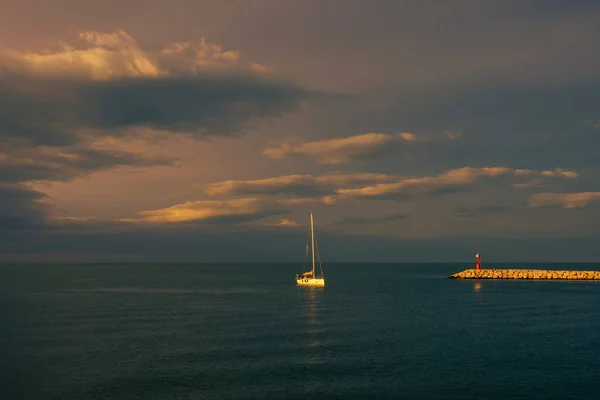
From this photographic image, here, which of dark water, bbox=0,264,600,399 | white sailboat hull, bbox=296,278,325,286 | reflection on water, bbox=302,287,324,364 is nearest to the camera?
dark water, bbox=0,264,600,399

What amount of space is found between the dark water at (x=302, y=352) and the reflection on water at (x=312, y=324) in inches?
10.8

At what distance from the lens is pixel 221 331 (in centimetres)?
7475

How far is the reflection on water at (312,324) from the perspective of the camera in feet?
190

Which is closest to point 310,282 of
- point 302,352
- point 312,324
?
point 312,324

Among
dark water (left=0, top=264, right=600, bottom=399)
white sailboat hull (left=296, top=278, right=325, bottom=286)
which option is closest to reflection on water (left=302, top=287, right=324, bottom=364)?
dark water (left=0, top=264, right=600, bottom=399)

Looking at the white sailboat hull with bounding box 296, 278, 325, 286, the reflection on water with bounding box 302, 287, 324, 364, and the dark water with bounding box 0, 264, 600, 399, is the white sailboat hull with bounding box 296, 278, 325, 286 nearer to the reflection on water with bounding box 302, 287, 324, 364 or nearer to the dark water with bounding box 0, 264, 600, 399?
the reflection on water with bounding box 302, 287, 324, 364

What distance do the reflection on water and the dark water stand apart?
274 millimetres

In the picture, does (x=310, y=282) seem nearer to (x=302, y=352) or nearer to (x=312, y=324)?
(x=312, y=324)

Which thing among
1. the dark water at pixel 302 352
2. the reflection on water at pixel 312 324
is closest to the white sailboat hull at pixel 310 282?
the reflection on water at pixel 312 324

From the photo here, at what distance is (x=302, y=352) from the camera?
5903 centimetres

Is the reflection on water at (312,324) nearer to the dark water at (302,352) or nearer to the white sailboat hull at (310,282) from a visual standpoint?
the dark water at (302,352)

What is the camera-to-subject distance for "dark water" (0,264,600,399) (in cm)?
4484

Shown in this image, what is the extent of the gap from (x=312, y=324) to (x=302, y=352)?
2175cm

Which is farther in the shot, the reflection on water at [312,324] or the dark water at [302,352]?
the reflection on water at [312,324]
